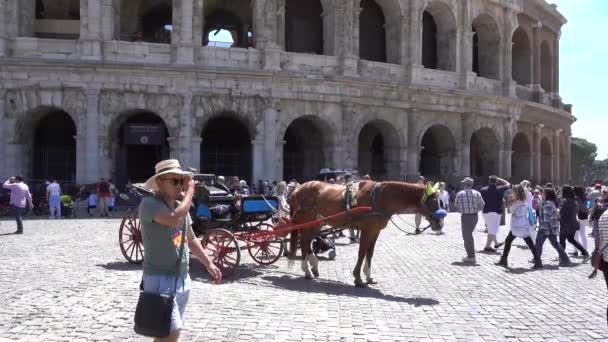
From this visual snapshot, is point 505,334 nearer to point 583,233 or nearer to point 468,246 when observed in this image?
point 468,246

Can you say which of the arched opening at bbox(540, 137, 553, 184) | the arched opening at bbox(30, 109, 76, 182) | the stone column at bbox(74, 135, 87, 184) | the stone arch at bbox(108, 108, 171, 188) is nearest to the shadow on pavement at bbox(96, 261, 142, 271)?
the stone arch at bbox(108, 108, 171, 188)

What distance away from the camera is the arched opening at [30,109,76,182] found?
2116 centimetres

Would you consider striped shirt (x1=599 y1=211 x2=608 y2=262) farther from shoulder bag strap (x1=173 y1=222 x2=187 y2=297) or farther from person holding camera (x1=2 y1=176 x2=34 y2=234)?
person holding camera (x1=2 y1=176 x2=34 y2=234)

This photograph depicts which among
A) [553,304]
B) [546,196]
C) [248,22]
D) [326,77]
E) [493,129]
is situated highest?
[248,22]

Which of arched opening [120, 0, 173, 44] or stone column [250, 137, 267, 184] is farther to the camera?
arched opening [120, 0, 173, 44]

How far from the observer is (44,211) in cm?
1881

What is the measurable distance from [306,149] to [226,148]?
11.5 feet

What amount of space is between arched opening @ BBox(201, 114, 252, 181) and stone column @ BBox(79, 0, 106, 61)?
5259 millimetres

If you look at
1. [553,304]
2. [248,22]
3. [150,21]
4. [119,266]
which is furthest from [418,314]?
[150,21]

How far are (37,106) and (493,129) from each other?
20054 millimetres

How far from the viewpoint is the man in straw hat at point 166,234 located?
3383mm

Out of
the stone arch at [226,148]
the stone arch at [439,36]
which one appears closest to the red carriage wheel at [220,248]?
the stone arch at [226,148]

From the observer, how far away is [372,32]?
2506 cm

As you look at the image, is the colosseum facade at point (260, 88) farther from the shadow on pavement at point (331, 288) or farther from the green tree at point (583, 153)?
the green tree at point (583, 153)
